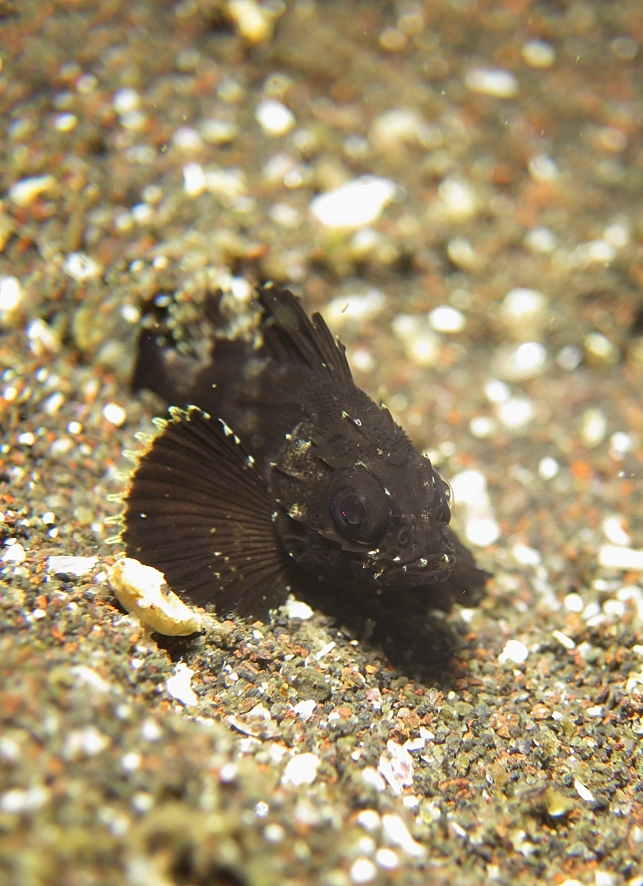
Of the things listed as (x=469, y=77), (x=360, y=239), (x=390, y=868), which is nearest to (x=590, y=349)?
(x=360, y=239)

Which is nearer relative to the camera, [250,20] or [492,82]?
[250,20]

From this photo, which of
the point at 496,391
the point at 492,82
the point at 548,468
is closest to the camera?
the point at 548,468

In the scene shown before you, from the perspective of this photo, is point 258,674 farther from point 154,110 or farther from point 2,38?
point 2,38

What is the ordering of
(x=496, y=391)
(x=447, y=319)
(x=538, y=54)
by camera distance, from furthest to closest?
(x=538, y=54) → (x=447, y=319) → (x=496, y=391)

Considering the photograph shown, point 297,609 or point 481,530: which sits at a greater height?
point 297,609

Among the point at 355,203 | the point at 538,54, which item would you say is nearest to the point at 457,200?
the point at 355,203

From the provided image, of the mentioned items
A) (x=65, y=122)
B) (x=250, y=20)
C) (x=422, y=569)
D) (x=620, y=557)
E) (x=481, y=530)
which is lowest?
(x=481, y=530)

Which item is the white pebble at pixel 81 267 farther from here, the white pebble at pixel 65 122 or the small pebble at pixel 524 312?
the small pebble at pixel 524 312

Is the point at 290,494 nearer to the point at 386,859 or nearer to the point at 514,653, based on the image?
the point at 514,653
